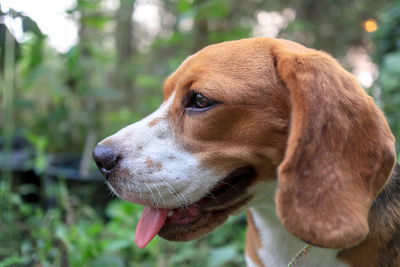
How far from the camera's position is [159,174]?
168 centimetres

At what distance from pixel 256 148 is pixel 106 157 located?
2.23 feet

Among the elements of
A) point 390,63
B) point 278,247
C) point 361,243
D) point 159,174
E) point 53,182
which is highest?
point 390,63

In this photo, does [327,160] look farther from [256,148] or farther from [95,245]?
[95,245]

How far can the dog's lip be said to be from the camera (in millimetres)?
1710

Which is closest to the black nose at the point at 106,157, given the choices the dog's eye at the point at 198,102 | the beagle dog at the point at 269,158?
the beagle dog at the point at 269,158

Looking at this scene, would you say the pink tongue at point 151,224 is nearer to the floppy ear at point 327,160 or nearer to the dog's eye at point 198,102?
the dog's eye at point 198,102

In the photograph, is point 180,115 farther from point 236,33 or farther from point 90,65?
point 90,65

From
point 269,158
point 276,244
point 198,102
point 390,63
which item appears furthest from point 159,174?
point 390,63

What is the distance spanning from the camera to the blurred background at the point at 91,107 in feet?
8.22

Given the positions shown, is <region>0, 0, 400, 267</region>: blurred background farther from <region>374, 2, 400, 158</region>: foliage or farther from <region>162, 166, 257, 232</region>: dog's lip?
<region>162, 166, 257, 232</region>: dog's lip

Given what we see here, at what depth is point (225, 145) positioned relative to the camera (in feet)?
5.48

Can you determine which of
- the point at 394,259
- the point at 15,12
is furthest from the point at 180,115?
the point at 394,259

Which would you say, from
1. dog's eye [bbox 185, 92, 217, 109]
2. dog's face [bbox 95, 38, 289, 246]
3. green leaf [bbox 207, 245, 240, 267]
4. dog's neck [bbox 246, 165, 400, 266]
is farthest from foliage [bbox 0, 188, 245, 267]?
dog's eye [bbox 185, 92, 217, 109]

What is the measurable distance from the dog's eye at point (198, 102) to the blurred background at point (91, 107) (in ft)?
2.31
